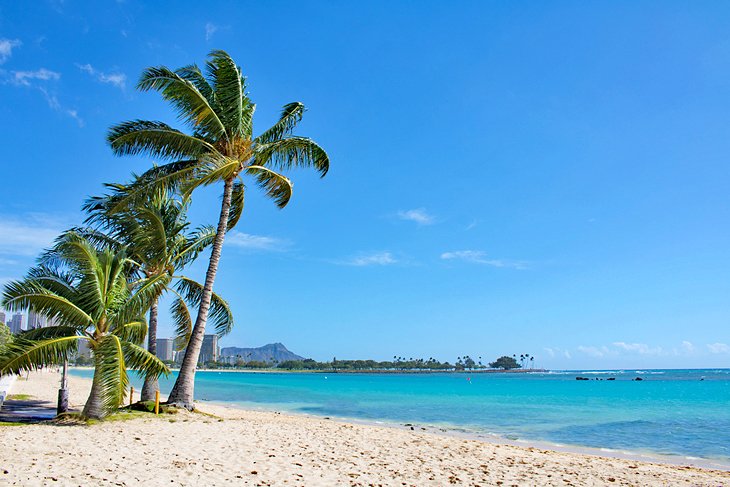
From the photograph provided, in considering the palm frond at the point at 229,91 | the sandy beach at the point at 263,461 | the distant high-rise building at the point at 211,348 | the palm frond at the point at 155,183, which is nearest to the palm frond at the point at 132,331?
the sandy beach at the point at 263,461

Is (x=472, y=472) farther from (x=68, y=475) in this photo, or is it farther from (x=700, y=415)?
(x=700, y=415)

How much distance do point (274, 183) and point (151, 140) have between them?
3940mm

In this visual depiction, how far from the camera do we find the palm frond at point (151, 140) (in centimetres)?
1520

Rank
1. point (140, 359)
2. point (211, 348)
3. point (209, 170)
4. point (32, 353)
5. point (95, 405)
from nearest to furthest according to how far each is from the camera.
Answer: point (32, 353)
point (95, 405)
point (140, 359)
point (209, 170)
point (211, 348)

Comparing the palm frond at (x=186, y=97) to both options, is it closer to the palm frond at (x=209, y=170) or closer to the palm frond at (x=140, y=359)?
the palm frond at (x=209, y=170)

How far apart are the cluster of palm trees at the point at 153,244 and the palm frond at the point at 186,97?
31 millimetres

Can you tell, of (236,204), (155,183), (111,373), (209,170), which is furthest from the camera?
(236,204)

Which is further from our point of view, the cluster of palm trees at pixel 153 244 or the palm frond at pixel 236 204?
the palm frond at pixel 236 204

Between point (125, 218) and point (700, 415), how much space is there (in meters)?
33.4

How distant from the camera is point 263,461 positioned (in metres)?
9.07

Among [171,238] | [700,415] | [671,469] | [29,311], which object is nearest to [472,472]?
[671,469]

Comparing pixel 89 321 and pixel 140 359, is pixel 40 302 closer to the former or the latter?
pixel 89 321

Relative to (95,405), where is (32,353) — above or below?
above

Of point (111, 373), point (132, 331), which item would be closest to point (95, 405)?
point (111, 373)
